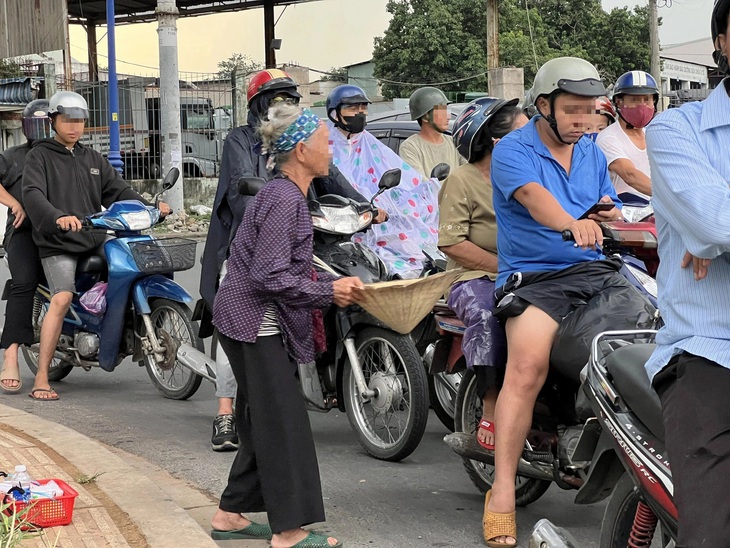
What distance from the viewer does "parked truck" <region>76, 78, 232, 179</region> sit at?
24.9m

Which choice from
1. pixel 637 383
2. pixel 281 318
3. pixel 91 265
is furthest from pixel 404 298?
pixel 91 265

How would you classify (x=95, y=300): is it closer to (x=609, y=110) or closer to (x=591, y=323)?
(x=609, y=110)

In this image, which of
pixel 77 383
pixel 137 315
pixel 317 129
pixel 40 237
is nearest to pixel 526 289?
pixel 317 129

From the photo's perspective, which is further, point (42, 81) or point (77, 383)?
point (42, 81)

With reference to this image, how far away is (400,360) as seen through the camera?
5.76 metres

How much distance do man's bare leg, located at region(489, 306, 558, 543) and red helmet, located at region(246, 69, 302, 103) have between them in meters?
2.60

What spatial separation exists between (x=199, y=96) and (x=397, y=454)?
2139cm

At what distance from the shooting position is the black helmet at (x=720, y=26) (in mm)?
2531

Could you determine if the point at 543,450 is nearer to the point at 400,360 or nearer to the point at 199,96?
the point at 400,360

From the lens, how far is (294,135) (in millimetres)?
4375

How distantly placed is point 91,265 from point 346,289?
375 cm

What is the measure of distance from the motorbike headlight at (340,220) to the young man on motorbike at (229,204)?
0.62 feet

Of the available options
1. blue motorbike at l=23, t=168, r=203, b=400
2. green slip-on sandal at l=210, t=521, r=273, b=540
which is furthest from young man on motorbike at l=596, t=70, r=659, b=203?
green slip-on sandal at l=210, t=521, r=273, b=540

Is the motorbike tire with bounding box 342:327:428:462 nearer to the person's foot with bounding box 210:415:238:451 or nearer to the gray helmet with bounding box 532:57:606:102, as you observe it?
the person's foot with bounding box 210:415:238:451
